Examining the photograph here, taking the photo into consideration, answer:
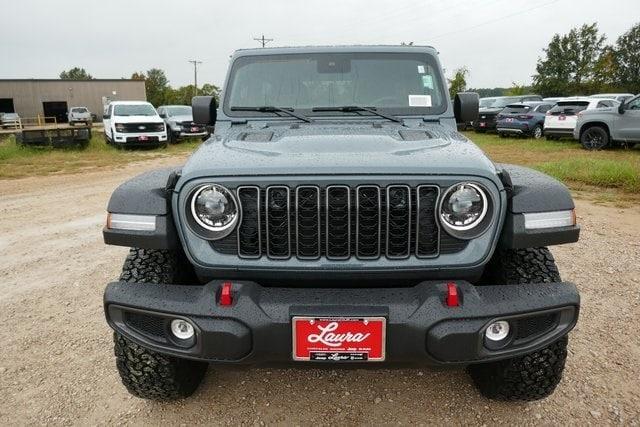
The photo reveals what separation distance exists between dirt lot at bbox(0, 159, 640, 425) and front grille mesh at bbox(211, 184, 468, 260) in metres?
0.75

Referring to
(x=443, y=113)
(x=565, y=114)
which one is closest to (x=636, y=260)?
(x=443, y=113)

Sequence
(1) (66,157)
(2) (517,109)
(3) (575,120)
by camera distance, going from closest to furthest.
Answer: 1. (1) (66,157)
2. (3) (575,120)
3. (2) (517,109)

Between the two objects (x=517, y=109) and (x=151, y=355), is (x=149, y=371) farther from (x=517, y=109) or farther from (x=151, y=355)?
(x=517, y=109)

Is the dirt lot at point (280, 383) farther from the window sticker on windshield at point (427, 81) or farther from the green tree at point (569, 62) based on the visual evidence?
the green tree at point (569, 62)

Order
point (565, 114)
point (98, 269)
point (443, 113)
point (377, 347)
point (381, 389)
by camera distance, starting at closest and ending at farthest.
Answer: point (377, 347) < point (381, 389) < point (443, 113) < point (98, 269) < point (565, 114)

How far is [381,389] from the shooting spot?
8.91 feet

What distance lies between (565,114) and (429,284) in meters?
16.2

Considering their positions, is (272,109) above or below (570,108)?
above

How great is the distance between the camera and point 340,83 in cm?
337

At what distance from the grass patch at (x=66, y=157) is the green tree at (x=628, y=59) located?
171 feet

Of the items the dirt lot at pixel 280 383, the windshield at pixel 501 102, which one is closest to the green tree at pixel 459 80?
the windshield at pixel 501 102

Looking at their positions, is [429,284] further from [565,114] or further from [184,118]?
[184,118]

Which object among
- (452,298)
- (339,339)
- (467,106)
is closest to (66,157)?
(467,106)

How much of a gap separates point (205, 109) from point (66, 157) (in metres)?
13.2
